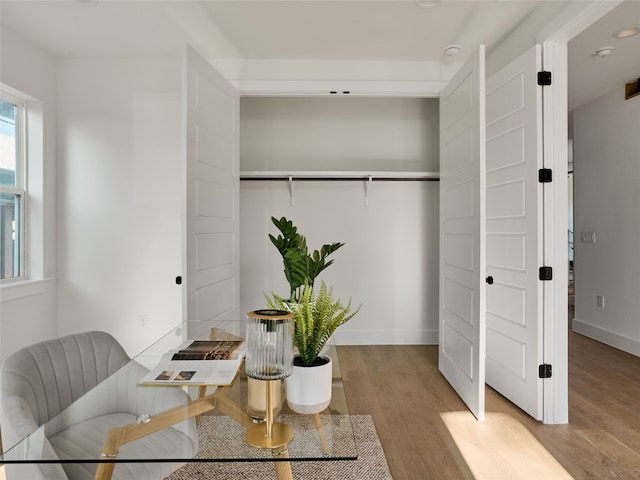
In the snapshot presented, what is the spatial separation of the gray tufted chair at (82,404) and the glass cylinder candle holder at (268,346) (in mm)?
258

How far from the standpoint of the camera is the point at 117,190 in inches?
132

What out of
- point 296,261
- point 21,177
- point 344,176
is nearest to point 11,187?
point 21,177

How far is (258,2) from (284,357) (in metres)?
2.39

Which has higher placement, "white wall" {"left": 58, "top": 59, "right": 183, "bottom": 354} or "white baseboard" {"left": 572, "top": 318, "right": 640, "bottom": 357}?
"white wall" {"left": 58, "top": 59, "right": 183, "bottom": 354}

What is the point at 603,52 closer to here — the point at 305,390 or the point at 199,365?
the point at 305,390

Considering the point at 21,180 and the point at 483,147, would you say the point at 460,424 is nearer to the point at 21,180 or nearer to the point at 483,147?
the point at 483,147

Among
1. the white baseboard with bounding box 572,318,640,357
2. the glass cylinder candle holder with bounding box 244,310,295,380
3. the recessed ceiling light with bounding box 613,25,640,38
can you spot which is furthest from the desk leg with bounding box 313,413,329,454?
the white baseboard with bounding box 572,318,640,357

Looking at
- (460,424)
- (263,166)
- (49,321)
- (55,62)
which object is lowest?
(460,424)

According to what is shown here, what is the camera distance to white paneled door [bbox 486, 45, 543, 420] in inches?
96.2

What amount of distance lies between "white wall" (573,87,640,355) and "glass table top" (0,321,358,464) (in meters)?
3.88

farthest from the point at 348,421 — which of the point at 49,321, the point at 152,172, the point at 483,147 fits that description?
the point at 49,321

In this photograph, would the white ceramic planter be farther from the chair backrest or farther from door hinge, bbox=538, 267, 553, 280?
door hinge, bbox=538, 267, 553, 280

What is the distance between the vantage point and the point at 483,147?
2408mm

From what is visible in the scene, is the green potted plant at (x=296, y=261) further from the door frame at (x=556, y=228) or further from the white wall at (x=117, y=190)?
the white wall at (x=117, y=190)
